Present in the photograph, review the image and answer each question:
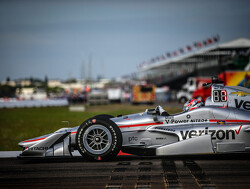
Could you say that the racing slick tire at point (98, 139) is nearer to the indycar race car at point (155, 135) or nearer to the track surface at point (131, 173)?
the indycar race car at point (155, 135)

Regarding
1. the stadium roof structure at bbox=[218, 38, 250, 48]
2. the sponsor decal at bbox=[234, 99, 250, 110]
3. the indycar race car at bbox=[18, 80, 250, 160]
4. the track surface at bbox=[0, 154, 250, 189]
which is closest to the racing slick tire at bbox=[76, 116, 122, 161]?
the indycar race car at bbox=[18, 80, 250, 160]

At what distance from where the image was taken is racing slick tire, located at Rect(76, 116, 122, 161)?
6.82 m

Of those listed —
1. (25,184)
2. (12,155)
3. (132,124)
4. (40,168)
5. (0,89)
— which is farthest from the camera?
(0,89)

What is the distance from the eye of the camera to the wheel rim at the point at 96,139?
6879mm

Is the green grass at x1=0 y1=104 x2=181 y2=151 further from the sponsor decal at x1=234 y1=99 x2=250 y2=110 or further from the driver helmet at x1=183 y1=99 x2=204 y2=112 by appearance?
the sponsor decal at x1=234 y1=99 x2=250 y2=110

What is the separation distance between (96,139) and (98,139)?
0.04m

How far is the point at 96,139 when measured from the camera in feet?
22.7

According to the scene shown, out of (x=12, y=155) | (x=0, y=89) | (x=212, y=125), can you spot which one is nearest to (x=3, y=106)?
(x=12, y=155)

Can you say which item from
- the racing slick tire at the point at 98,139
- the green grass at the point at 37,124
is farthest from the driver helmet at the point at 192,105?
the racing slick tire at the point at 98,139

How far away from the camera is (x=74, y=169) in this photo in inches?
251

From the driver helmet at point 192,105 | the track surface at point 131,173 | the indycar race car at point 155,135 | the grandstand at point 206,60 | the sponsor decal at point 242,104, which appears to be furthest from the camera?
the grandstand at point 206,60

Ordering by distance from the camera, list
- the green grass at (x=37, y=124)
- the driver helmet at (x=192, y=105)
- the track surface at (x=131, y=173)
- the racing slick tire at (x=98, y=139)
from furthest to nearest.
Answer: the green grass at (x=37, y=124), the driver helmet at (x=192, y=105), the racing slick tire at (x=98, y=139), the track surface at (x=131, y=173)

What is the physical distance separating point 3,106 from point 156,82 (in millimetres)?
56688

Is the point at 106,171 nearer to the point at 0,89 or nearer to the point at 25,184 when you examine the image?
the point at 25,184
